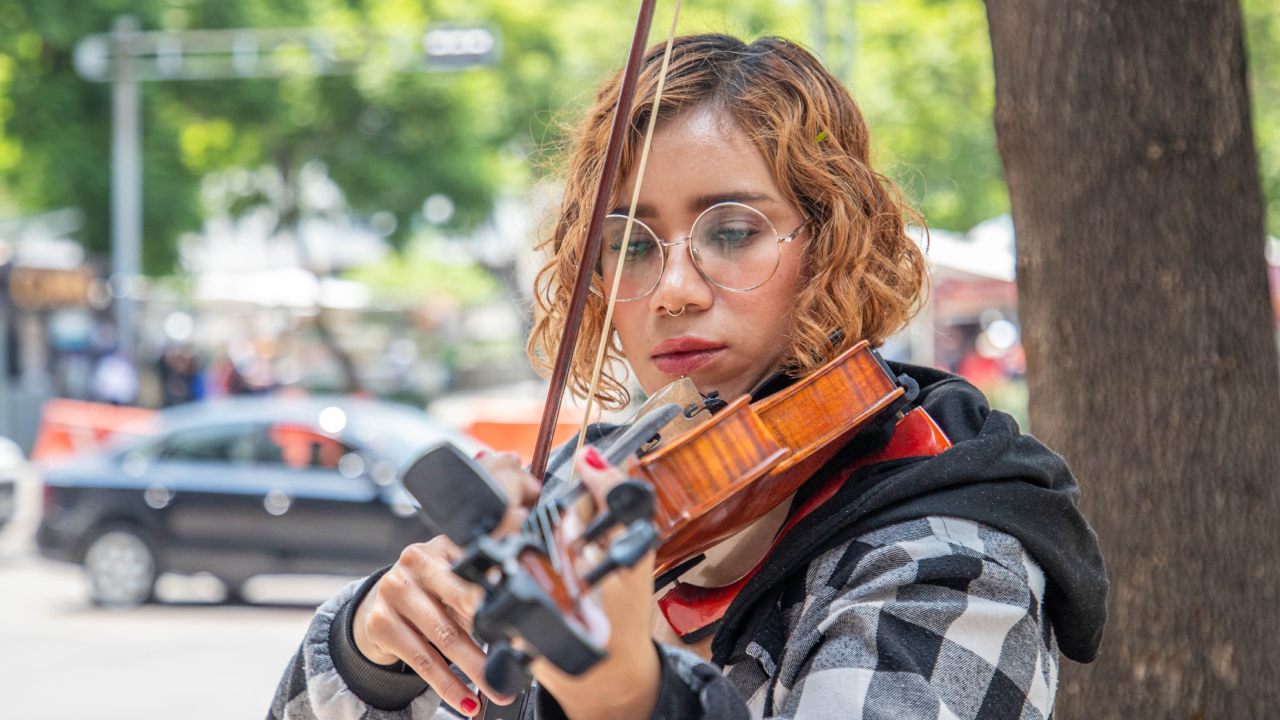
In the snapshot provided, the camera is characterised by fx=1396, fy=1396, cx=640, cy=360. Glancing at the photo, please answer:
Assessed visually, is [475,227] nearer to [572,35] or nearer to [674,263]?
[572,35]

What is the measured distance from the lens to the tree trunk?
7.50 ft

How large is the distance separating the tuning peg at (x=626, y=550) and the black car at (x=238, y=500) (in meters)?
8.89

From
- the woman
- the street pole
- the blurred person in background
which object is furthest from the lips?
the street pole

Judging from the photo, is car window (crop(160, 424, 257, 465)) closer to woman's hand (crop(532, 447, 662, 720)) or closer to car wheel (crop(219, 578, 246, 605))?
car wheel (crop(219, 578, 246, 605))

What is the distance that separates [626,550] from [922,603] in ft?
1.52

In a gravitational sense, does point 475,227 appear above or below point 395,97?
below

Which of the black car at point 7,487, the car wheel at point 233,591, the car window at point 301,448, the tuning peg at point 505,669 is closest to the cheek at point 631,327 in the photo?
the tuning peg at point 505,669

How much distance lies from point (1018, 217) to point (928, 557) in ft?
3.79

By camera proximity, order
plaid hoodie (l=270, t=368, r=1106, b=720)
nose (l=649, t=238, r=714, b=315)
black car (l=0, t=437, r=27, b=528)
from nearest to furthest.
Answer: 1. plaid hoodie (l=270, t=368, r=1106, b=720)
2. nose (l=649, t=238, r=714, b=315)
3. black car (l=0, t=437, r=27, b=528)

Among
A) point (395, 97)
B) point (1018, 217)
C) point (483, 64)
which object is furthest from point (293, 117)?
point (1018, 217)

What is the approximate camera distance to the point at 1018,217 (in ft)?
8.03

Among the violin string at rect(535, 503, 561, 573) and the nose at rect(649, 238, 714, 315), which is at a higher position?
the violin string at rect(535, 503, 561, 573)

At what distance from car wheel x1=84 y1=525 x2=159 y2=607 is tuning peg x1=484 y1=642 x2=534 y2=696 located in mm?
9808

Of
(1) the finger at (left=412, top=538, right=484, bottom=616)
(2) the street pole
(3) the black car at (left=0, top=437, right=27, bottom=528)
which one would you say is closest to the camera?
(1) the finger at (left=412, top=538, right=484, bottom=616)
